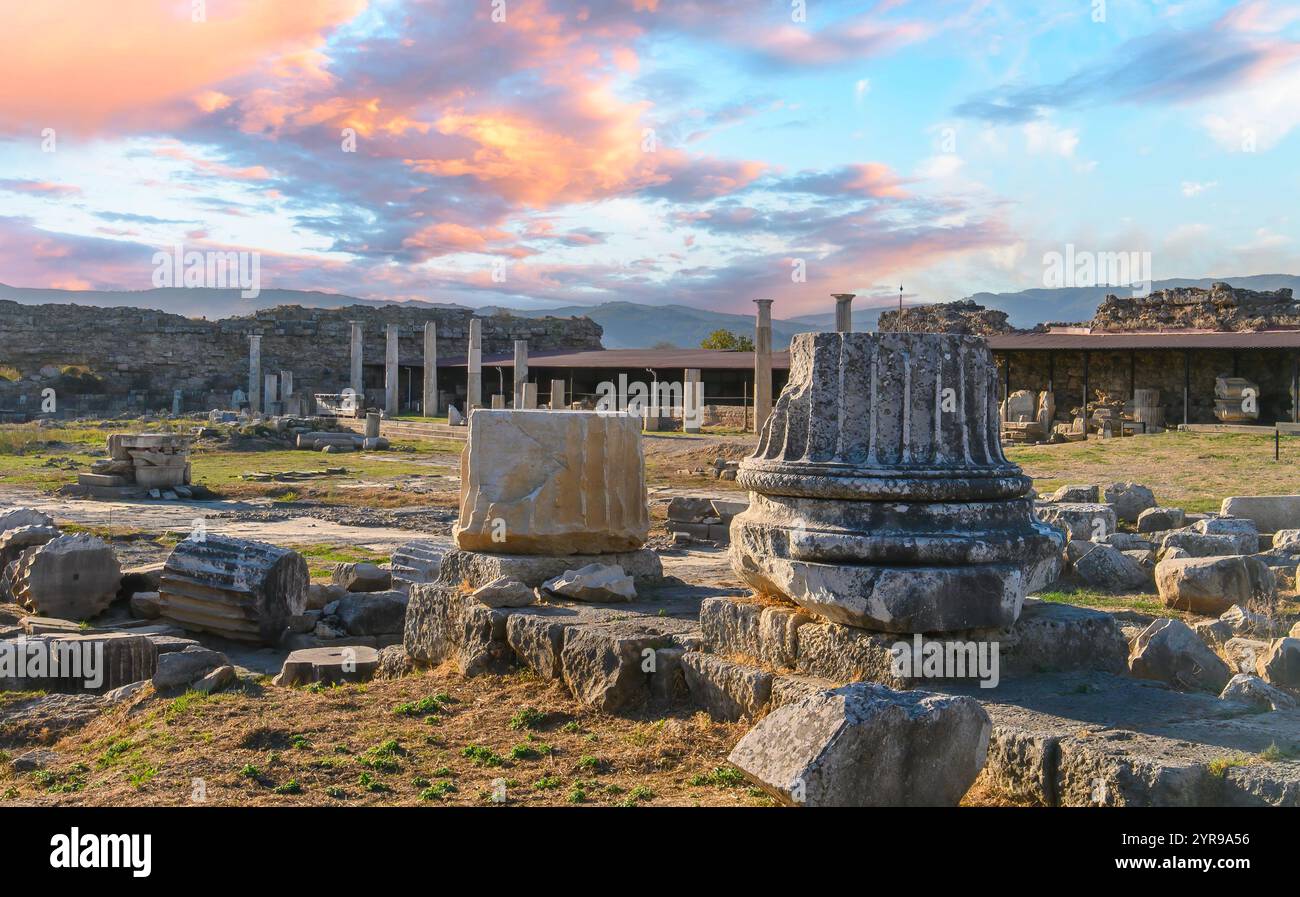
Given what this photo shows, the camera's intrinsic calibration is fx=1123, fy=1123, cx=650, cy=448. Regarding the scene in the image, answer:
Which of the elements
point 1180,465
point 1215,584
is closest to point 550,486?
point 1215,584

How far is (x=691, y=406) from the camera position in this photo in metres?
33.8

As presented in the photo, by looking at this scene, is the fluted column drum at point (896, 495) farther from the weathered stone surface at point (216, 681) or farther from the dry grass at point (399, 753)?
the weathered stone surface at point (216, 681)

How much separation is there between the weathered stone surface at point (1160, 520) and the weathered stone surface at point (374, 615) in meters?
7.63

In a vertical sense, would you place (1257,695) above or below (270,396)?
below

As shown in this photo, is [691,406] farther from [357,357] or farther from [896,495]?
[896,495]

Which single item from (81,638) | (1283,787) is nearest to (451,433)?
(81,638)

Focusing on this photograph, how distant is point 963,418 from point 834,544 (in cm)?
85

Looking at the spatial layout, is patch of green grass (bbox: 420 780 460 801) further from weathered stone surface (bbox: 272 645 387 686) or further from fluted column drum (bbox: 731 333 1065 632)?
weathered stone surface (bbox: 272 645 387 686)

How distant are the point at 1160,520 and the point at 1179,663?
23.4 feet

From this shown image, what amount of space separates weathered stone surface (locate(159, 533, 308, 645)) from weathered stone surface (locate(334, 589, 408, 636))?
14.8 inches

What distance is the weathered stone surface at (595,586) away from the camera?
6531 mm
